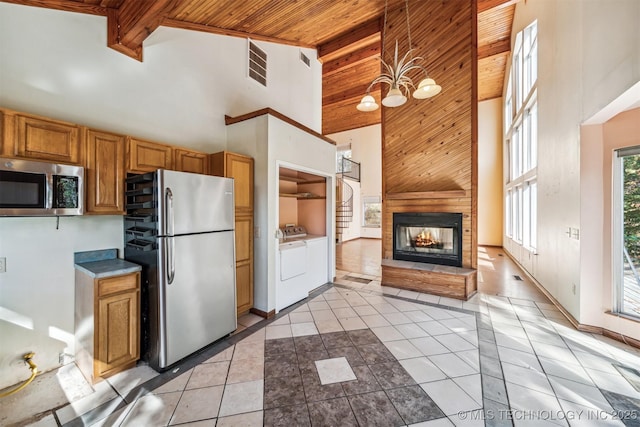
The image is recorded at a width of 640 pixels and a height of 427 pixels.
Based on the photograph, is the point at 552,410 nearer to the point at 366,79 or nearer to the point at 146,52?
the point at 146,52

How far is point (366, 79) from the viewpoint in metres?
8.03

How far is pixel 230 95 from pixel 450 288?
15.3ft

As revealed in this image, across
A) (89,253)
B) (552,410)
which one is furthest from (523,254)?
(89,253)

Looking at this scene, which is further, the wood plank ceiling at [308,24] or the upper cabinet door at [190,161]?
the upper cabinet door at [190,161]

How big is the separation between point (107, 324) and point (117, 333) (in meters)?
0.12

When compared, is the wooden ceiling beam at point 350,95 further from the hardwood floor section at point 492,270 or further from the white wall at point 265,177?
the white wall at point 265,177

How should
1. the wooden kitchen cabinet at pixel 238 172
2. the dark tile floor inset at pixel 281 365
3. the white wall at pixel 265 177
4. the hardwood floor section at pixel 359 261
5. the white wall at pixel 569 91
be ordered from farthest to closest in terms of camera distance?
the hardwood floor section at pixel 359 261, the white wall at pixel 265 177, the wooden kitchen cabinet at pixel 238 172, the white wall at pixel 569 91, the dark tile floor inset at pixel 281 365

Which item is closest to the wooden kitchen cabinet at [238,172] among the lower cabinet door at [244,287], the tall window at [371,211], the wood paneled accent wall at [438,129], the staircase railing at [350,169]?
the lower cabinet door at [244,287]

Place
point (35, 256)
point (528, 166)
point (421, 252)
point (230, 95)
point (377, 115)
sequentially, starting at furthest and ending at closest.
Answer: point (377, 115) → point (528, 166) → point (421, 252) → point (230, 95) → point (35, 256)

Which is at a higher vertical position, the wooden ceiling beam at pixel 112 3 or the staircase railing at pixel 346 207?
the wooden ceiling beam at pixel 112 3

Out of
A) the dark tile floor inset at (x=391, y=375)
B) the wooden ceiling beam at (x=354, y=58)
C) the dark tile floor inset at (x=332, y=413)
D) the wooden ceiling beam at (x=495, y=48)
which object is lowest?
the dark tile floor inset at (x=332, y=413)

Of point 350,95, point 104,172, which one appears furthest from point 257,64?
point 350,95

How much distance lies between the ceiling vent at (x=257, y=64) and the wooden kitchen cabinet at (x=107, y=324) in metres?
3.59

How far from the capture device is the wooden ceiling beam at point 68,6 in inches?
81.2
